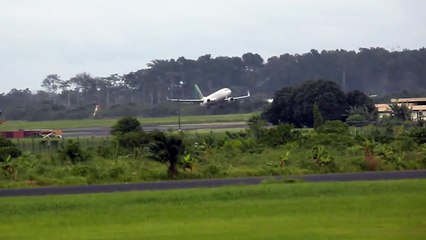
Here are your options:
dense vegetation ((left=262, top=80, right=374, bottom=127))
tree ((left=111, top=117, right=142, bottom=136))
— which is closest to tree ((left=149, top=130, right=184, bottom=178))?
tree ((left=111, top=117, right=142, bottom=136))

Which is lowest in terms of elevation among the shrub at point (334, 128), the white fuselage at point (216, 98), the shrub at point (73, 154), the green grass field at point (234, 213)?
the green grass field at point (234, 213)

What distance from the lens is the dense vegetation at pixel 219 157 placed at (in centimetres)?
4134

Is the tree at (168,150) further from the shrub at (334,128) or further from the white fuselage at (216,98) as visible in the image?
the white fuselage at (216,98)

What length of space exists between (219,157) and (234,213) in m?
25.5

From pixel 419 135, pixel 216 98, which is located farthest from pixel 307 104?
pixel 216 98

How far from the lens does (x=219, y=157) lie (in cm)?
5022

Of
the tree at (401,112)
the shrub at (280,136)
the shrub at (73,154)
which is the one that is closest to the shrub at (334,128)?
the shrub at (280,136)

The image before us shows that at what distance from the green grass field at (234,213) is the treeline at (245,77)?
4838 inches

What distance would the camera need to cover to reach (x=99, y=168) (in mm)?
42812

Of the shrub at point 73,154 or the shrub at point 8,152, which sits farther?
the shrub at point 8,152

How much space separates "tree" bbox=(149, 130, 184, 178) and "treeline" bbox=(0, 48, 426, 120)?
4284 inches

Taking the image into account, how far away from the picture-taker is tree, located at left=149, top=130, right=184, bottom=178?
41769 mm

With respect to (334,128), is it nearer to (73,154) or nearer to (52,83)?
(73,154)

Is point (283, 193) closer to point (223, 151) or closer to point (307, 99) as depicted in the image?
point (223, 151)
